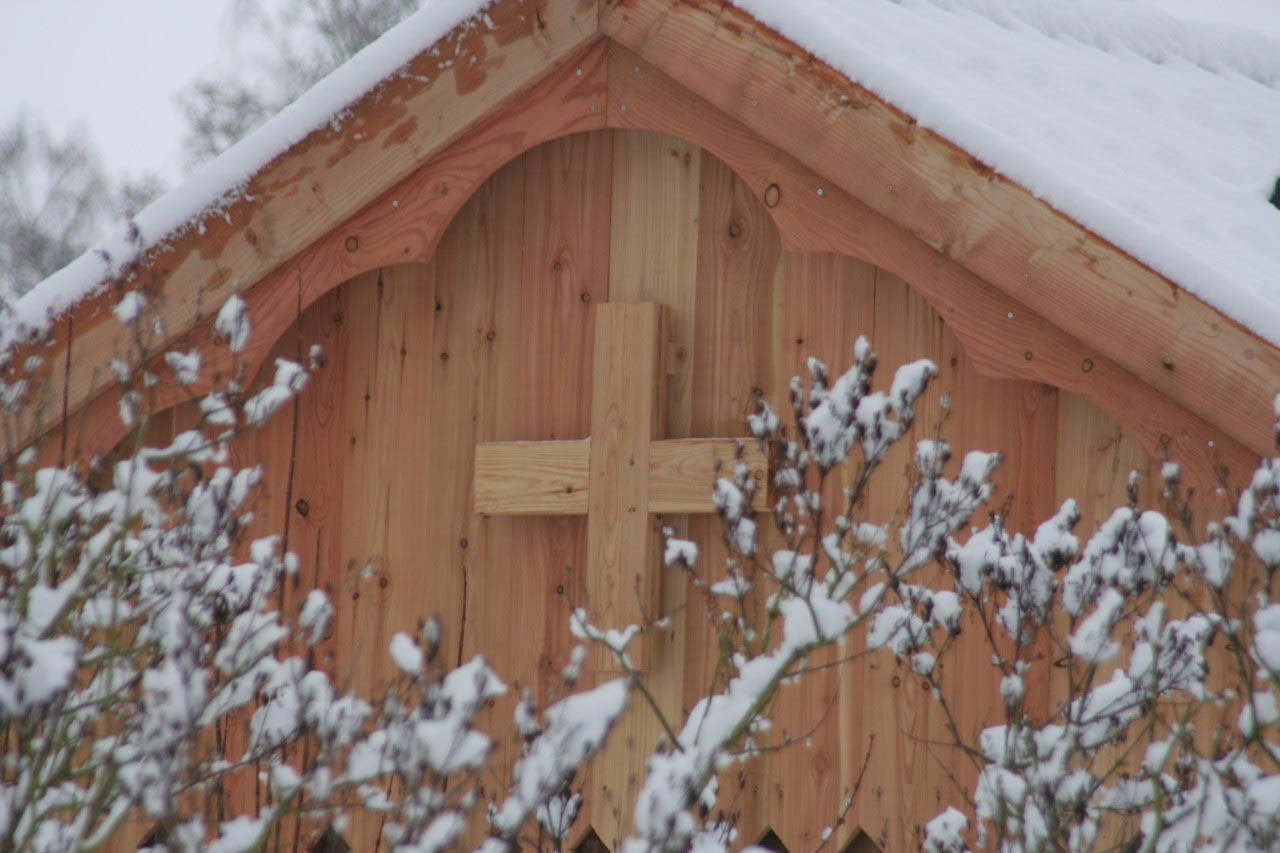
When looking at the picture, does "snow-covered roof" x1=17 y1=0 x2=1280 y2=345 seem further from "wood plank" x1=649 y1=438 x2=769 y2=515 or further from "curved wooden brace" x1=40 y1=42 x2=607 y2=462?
"wood plank" x1=649 y1=438 x2=769 y2=515

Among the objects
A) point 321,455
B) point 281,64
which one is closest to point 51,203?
point 281,64

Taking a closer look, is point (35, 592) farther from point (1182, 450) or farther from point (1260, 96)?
point (1260, 96)

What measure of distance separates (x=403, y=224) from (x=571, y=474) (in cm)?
81

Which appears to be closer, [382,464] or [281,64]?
[382,464]

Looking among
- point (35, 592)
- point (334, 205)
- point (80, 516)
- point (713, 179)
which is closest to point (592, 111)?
point (713, 179)

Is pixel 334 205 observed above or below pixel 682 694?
above

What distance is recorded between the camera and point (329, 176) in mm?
4016

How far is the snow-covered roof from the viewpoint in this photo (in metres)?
3.25

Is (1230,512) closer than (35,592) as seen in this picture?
No

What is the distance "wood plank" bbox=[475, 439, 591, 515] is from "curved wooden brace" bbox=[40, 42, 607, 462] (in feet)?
1.96

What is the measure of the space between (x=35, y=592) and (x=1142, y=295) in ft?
7.24

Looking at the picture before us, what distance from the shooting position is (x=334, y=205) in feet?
13.2

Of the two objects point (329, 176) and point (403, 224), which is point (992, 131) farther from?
point (329, 176)

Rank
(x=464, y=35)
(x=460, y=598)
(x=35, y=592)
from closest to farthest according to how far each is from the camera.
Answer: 1. (x=35, y=592)
2. (x=464, y=35)
3. (x=460, y=598)
